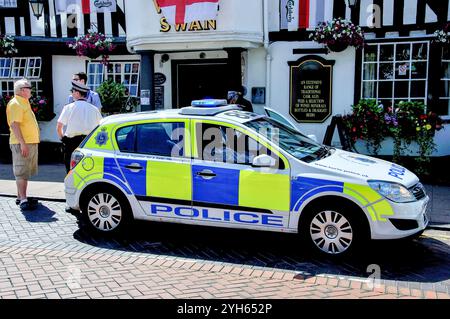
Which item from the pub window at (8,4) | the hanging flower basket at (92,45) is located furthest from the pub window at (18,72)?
the hanging flower basket at (92,45)

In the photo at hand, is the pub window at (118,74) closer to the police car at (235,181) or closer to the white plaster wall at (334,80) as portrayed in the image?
the white plaster wall at (334,80)

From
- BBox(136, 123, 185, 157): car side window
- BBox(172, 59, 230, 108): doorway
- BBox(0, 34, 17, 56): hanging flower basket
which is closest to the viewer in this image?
BBox(136, 123, 185, 157): car side window

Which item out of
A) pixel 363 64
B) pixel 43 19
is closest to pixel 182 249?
pixel 363 64

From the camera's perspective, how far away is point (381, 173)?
5.32 m

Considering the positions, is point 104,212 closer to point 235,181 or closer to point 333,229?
point 235,181

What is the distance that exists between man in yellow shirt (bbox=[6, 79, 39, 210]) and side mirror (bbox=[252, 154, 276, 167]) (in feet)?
13.3

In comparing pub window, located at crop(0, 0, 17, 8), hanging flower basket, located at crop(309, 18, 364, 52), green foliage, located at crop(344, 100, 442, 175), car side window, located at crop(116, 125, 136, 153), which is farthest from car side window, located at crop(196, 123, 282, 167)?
pub window, located at crop(0, 0, 17, 8)

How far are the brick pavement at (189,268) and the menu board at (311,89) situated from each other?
5314mm

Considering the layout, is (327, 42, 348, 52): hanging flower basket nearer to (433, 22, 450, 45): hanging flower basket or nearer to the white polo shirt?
(433, 22, 450, 45): hanging flower basket

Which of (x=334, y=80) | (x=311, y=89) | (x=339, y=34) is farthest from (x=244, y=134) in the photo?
(x=334, y=80)

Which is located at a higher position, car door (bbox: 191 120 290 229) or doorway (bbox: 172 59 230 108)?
doorway (bbox: 172 59 230 108)

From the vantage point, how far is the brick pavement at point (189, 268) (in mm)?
4430

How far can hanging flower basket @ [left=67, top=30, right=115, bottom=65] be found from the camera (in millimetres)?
11648
